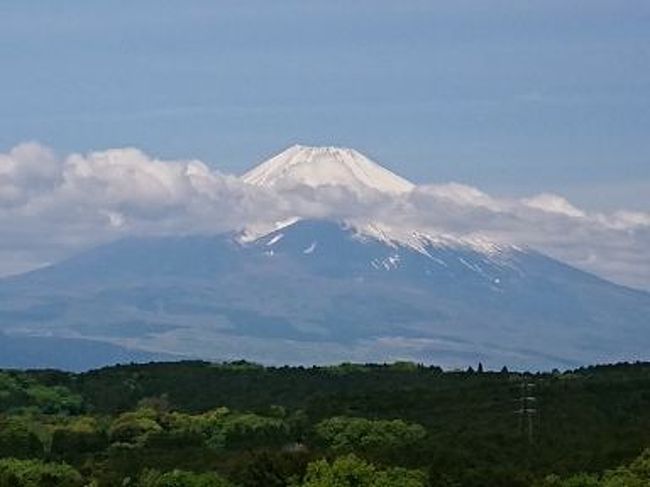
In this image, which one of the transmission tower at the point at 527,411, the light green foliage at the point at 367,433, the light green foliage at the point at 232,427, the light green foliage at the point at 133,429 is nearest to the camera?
the transmission tower at the point at 527,411

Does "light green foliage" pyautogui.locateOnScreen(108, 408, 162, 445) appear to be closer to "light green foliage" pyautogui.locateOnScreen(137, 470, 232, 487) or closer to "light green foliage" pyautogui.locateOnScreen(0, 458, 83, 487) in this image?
"light green foliage" pyautogui.locateOnScreen(0, 458, 83, 487)

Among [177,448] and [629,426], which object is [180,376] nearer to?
[177,448]

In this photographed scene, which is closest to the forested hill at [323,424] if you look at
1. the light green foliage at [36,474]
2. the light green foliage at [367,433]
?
the light green foliage at [367,433]

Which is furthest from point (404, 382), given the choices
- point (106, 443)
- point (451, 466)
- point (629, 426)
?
point (451, 466)

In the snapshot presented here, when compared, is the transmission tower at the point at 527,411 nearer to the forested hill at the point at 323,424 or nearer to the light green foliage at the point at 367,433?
the forested hill at the point at 323,424

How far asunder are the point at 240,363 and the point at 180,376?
10503mm

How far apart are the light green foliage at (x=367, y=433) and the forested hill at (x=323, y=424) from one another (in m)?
0.07

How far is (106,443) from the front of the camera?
3093 inches

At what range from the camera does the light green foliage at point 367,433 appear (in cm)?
6906

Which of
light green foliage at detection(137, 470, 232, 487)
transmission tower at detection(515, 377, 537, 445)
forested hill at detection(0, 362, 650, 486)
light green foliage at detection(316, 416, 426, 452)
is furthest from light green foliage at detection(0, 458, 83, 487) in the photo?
transmission tower at detection(515, 377, 537, 445)

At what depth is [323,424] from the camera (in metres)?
74.7

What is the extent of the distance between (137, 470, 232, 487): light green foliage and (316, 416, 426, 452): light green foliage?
8770mm

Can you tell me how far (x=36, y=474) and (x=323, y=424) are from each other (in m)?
13.7

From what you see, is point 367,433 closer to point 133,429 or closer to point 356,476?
point 133,429
